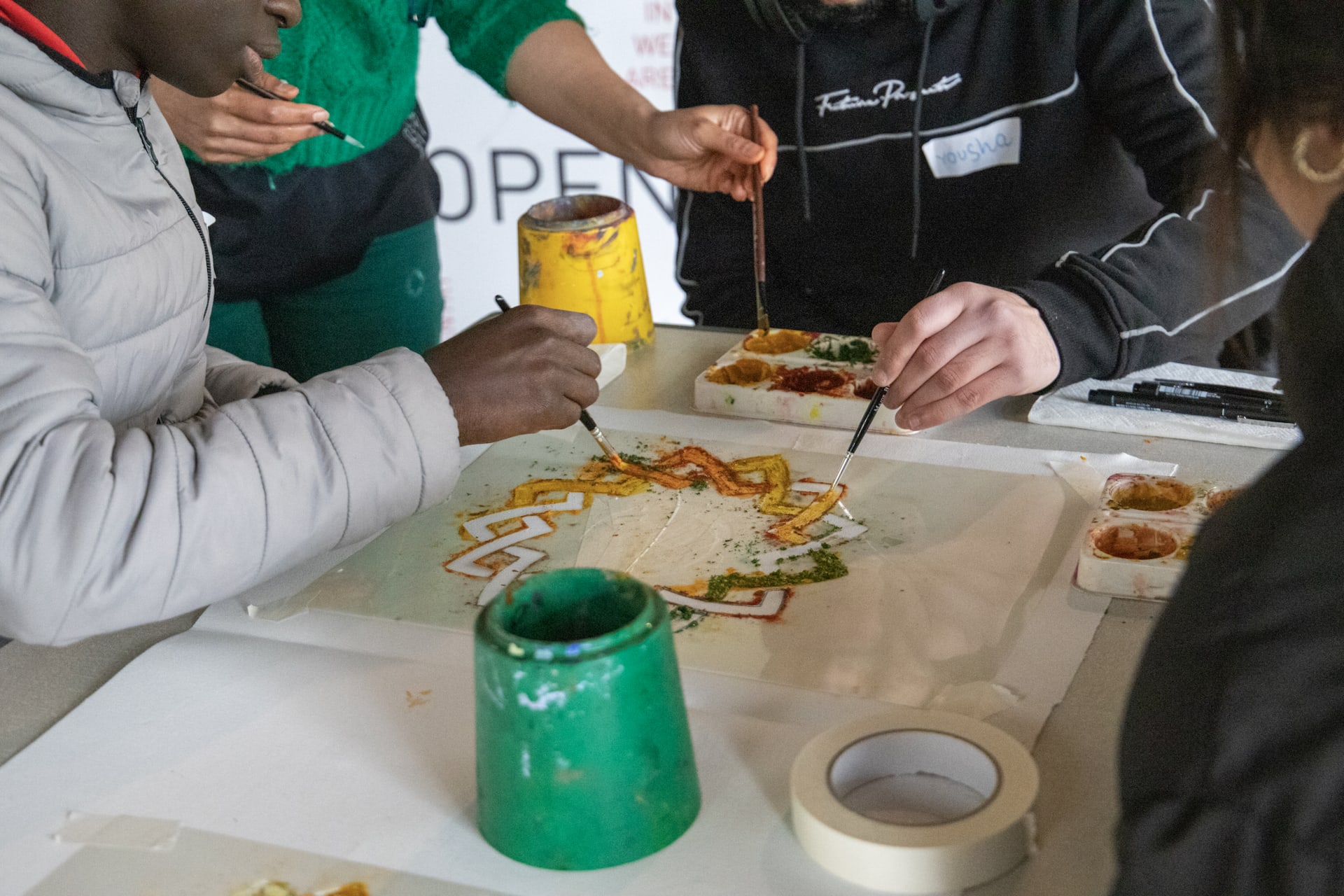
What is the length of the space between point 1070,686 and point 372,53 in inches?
51.0

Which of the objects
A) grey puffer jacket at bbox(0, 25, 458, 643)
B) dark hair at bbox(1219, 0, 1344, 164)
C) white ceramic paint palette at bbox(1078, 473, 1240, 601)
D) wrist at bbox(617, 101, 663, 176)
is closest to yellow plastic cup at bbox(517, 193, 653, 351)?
wrist at bbox(617, 101, 663, 176)

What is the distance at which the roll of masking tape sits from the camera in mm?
667

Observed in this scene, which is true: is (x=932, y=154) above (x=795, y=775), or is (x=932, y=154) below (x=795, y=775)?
above

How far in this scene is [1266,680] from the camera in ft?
1.58

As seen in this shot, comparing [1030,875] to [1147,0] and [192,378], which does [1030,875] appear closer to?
[192,378]

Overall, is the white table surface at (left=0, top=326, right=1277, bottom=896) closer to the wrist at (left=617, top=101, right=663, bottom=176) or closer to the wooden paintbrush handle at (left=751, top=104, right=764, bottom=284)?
the wooden paintbrush handle at (left=751, top=104, right=764, bottom=284)

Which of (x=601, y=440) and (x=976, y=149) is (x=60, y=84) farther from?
(x=976, y=149)

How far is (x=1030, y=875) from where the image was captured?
2.27 ft

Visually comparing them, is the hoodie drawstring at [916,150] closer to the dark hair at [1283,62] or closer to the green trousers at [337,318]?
the green trousers at [337,318]

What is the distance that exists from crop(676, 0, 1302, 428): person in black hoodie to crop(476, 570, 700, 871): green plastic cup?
0.61 metres

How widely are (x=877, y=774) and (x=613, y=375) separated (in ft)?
2.81

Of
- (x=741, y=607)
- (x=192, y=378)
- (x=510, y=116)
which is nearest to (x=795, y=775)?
(x=741, y=607)

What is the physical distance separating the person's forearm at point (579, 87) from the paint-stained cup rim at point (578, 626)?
1.08 meters

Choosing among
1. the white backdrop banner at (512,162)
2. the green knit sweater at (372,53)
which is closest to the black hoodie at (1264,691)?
the green knit sweater at (372,53)
